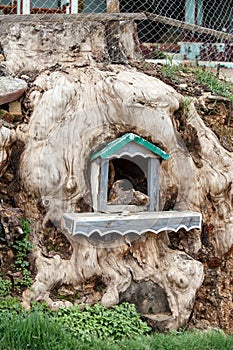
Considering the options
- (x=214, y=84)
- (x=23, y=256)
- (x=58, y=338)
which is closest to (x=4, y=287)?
(x=23, y=256)

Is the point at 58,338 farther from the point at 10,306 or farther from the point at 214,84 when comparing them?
the point at 214,84

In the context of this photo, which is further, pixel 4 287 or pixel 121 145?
pixel 121 145

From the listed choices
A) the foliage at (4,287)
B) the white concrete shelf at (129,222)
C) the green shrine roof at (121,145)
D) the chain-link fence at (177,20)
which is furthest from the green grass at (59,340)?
the chain-link fence at (177,20)

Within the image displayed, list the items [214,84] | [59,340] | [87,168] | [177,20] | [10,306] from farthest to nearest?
[177,20] → [214,84] → [87,168] → [10,306] → [59,340]

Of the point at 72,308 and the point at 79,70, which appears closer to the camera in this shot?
the point at 72,308

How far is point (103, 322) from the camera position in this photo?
5566 mm

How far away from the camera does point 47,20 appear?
6973 millimetres

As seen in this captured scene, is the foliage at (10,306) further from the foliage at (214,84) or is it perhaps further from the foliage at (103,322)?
the foliage at (214,84)

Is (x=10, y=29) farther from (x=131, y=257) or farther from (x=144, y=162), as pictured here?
(x=131, y=257)

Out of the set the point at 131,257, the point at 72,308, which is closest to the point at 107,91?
the point at 131,257

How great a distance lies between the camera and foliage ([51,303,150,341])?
5.34 metres

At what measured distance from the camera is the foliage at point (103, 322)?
5.34 metres

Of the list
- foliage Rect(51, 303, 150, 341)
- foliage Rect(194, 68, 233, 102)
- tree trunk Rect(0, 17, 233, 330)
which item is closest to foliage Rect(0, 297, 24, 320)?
tree trunk Rect(0, 17, 233, 330)

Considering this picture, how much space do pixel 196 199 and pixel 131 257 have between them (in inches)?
38.9
